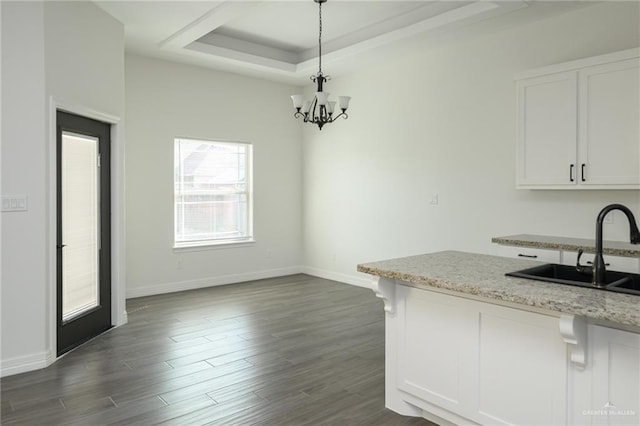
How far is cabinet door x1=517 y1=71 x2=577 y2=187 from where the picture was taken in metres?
3.90

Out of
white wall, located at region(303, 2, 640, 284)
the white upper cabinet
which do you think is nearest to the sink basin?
the white upper cabinet

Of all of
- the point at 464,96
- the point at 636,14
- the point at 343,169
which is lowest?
the point at 343,169

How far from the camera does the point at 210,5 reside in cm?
420

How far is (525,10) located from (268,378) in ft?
12.6

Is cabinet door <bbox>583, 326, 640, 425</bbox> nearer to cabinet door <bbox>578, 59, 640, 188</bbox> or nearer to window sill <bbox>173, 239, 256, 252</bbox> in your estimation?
cabinet door <bbox>578, 59, 640, 188</bbox>

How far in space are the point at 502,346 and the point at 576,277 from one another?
61cm

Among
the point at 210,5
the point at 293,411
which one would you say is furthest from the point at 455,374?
the point at 210,5

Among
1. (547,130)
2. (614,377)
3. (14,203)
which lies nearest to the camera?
(614,377)

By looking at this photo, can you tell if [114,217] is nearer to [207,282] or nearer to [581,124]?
[207,282]

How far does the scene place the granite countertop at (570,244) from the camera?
3.42m

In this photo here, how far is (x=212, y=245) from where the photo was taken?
6422 mm

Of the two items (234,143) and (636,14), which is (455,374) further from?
(234,143)

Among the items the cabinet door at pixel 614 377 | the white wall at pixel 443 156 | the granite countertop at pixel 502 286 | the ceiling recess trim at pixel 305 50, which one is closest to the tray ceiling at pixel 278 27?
the ceiling recess trim at pixel 305 50

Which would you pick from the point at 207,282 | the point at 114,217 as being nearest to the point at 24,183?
the point at 114,217
